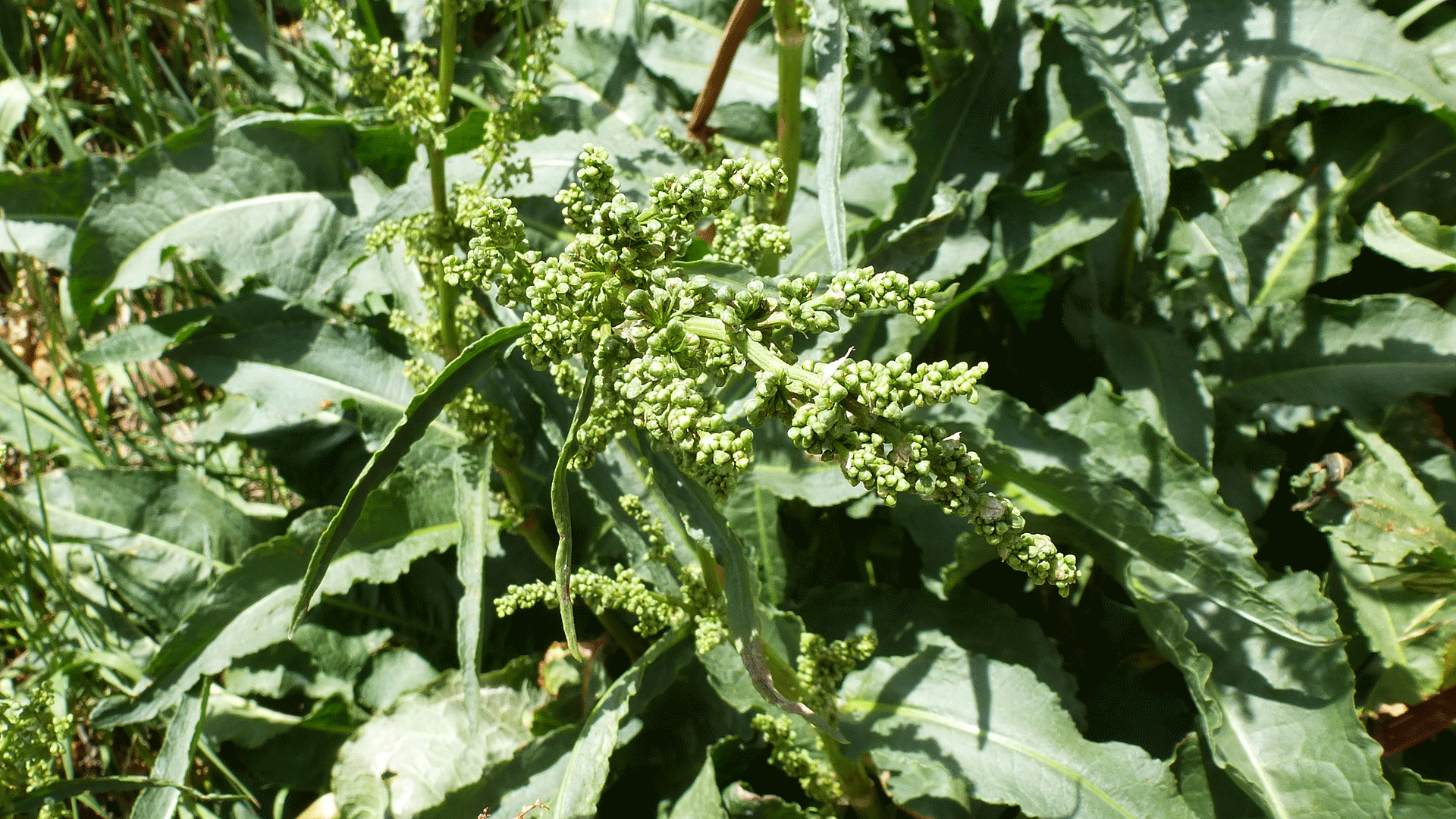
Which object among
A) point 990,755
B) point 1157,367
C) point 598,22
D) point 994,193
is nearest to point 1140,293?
point 1157,367

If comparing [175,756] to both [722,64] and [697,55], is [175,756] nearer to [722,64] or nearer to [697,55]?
[722,64]

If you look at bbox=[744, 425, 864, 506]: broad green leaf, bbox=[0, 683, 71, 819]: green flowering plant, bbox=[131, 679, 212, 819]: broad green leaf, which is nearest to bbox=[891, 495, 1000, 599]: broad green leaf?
bbox=[744, 425, 864, 506]: broad green leaf

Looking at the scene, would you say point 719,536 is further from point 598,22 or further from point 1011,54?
point 598,22

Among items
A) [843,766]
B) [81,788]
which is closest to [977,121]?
[843,766]

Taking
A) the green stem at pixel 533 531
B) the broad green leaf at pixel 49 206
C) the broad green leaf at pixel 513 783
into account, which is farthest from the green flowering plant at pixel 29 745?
the broad green leaf at pixel 49 206

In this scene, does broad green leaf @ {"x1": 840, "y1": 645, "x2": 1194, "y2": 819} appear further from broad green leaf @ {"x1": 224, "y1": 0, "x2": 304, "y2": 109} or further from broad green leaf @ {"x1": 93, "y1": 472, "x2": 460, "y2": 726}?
broad green leaf @ {"x1": 224, "y1": 0, "x2": 304, "y2": 109}

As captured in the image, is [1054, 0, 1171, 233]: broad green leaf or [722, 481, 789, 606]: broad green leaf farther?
[722, 481, 789, 606]: broad green leaf

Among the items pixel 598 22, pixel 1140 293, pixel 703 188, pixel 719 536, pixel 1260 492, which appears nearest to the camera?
pixel 703 188
